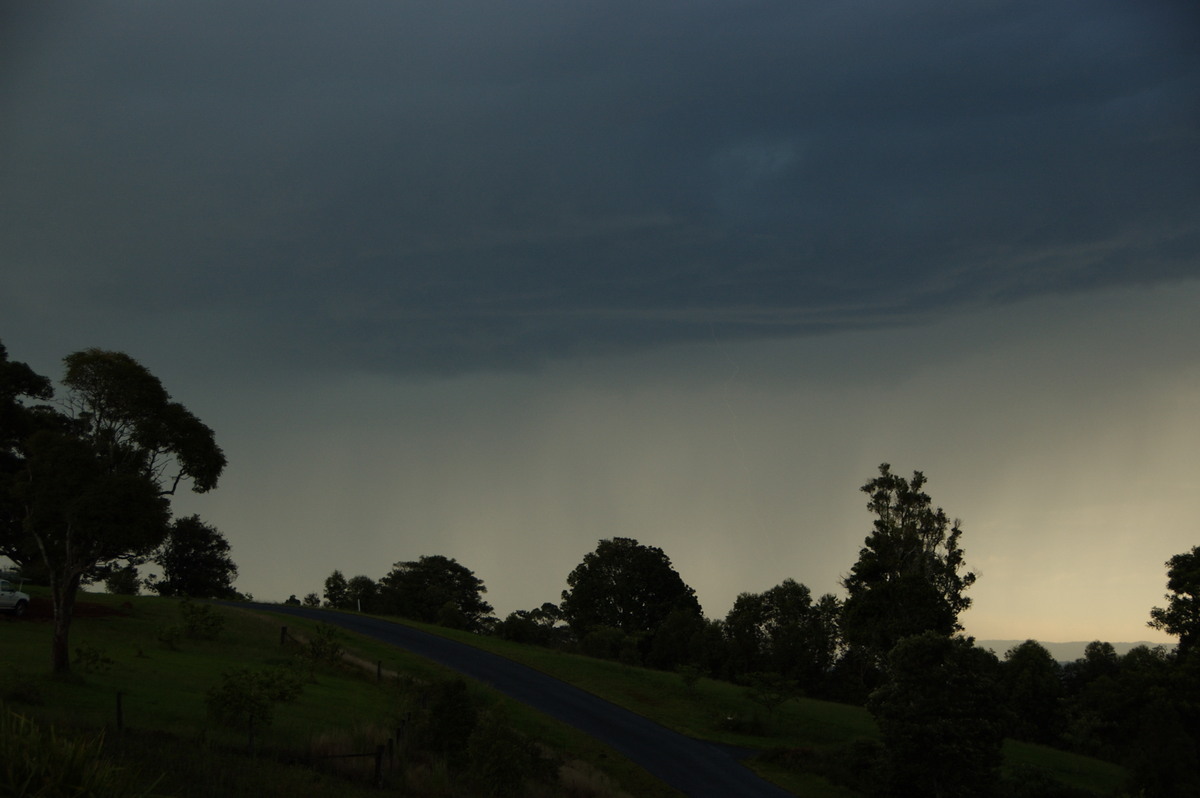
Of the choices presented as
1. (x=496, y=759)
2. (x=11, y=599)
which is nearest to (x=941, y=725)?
(x=496, y=759)

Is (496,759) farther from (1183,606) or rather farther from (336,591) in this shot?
(336,591)

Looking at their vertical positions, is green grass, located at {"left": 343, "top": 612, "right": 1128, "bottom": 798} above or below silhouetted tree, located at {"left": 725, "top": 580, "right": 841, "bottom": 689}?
below

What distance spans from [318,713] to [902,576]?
4322 centimetres

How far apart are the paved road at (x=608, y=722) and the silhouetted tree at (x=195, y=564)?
3327cm

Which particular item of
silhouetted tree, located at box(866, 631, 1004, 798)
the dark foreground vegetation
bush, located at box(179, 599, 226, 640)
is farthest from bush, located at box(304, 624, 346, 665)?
silhouetted tree, located at box(866, 631, 1004, 798)

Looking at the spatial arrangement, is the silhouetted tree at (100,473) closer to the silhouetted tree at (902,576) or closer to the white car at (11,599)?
the white car at (11,599)

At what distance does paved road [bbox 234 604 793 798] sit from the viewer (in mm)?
35812

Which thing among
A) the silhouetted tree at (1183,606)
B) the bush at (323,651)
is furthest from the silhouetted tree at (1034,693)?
the bush at (323,651)

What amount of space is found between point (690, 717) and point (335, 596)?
195 ft

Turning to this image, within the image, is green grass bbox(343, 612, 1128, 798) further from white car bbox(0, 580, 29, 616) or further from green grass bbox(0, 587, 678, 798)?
white car bbox(0, 580, 29, 616)

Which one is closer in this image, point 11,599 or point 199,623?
point 11,599

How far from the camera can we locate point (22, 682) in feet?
83.3

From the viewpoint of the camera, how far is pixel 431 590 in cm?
10431

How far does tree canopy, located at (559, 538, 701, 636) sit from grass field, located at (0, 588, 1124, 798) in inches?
1648
